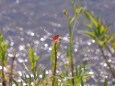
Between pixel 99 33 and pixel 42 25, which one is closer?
pixel 99 33

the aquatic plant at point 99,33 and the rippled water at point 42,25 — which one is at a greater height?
the rippled water at point 42,25

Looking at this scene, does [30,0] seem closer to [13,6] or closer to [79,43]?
[13,6]

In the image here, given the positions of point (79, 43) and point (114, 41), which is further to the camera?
point (79, 43)

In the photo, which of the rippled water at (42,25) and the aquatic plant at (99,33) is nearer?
the aquatic plant at (99,33)

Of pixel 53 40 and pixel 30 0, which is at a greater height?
pixel 30 0

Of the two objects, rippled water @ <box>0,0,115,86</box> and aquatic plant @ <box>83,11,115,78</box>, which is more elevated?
rippled water @ <box>0,0,115,86</box>

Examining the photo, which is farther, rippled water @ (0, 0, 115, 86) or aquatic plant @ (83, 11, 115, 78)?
rippled water @ (0, 0, 115, 86)

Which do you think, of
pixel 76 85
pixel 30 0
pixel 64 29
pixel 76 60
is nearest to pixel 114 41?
pixel 76 85

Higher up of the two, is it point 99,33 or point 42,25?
point 42,25
